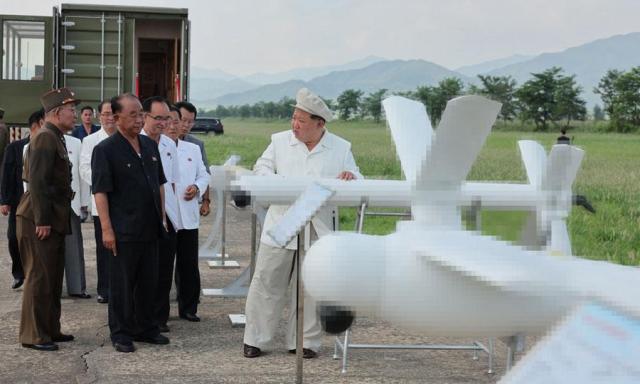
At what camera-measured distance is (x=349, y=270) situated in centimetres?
137

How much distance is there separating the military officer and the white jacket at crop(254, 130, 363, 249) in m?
1.35

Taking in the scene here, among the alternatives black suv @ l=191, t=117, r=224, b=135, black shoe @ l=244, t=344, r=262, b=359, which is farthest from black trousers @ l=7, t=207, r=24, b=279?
black suv @ l=191, t=117, r=224, b=135

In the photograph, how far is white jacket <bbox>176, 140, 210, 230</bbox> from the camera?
6414mm

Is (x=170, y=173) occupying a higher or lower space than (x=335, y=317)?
lower

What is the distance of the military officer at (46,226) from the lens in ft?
18.1

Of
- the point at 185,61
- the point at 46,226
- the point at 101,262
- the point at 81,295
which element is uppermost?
the point at 185,61

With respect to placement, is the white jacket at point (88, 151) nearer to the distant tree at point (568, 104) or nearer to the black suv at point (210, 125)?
the distant tree at point (568, 104)

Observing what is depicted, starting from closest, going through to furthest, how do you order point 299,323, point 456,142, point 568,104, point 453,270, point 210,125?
1. point 453,270
2. point 456,142
3. point 568,104
4. point 299,323
5. point 210,125

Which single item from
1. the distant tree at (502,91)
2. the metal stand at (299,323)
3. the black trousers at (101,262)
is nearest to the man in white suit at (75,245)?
the black trousers at (101,262)

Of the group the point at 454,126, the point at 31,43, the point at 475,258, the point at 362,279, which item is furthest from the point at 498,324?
the point at 31,43

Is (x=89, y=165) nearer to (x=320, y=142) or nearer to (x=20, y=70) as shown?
(x=320, y=142)

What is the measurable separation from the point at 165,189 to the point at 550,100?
334 centimetres

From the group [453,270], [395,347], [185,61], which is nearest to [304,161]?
[395,347]

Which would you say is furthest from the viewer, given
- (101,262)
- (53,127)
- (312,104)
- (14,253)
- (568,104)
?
(14,253)
